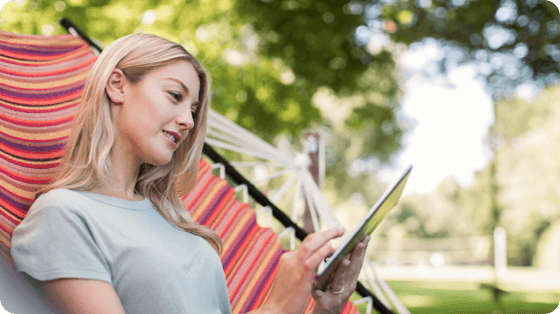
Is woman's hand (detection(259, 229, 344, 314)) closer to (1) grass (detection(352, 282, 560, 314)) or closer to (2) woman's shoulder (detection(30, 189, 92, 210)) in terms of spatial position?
(2) woman's shoulder (detection(30, 189, 92, 210))

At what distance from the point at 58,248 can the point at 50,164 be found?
46 cm

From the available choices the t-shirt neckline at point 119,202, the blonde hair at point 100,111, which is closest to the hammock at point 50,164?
the blonde hair at point 100,111

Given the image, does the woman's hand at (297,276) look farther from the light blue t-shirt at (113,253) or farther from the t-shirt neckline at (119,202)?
the t-shirt neckline at (119,202)

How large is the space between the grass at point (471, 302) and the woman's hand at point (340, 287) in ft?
28.1

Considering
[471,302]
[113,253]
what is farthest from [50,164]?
[471,302]

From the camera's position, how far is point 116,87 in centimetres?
111

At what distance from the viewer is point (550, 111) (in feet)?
61.7

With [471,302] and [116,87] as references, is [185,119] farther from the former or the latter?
[471,302]

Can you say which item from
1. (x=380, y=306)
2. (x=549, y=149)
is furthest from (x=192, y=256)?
(x=549, y=149)

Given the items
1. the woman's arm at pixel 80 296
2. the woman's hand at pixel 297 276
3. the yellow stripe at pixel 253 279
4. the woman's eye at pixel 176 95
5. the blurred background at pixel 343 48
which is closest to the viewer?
the woman's arm at pixel 80 296

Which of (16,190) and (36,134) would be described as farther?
(36,134)

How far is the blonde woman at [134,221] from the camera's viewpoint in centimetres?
89

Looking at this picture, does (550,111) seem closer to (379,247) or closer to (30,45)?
(379,247)

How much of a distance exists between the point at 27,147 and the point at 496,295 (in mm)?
9398
